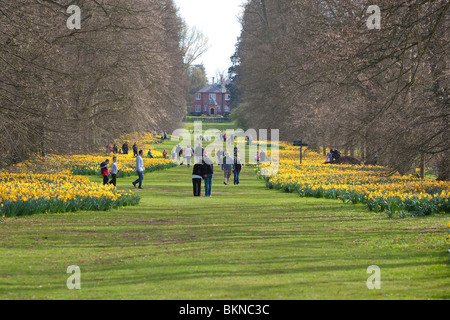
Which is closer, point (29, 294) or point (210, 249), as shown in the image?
point (29, 294)

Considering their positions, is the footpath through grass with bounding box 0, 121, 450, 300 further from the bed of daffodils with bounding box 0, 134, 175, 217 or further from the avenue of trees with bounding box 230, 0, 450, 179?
the avenue of trees with bounding box 230, 0, 450, 179

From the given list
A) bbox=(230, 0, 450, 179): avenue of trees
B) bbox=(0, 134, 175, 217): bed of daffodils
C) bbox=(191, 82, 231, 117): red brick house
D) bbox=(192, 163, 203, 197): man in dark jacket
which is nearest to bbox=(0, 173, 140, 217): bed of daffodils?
bbox=(0, 134, 175, 217): bed of daffodils

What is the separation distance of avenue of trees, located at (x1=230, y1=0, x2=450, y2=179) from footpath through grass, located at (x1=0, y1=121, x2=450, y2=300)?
9.12 ft

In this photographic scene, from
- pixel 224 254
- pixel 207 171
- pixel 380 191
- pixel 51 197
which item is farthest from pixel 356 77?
pixel 224 254

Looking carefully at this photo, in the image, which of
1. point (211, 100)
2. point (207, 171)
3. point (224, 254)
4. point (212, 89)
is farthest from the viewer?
point (212, 89)

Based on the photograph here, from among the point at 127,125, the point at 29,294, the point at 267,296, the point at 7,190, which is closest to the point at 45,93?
the point at 7,190

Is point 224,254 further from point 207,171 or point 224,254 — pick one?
point 207,171

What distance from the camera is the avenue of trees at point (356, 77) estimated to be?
13023 mm

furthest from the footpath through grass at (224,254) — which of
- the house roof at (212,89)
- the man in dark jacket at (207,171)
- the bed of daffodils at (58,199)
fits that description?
the house roof at (212,89)

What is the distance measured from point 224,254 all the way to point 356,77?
37.1 ft

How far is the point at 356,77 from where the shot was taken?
727 inches

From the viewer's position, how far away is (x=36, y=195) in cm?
1454

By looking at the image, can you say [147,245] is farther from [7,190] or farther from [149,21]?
[149,21]
